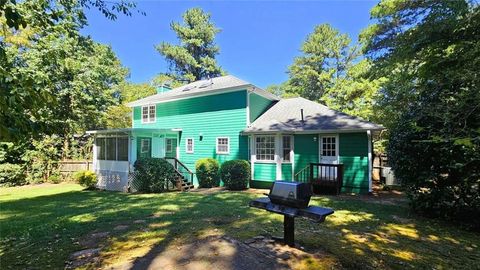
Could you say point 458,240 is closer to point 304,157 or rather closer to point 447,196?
point 447,196

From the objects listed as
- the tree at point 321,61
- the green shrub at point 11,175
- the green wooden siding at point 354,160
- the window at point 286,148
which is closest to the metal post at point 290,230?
the green wooden siding at point 354,160

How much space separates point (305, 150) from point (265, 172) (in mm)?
2085

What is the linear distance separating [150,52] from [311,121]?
25885 mm

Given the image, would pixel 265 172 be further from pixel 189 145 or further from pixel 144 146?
pixel 144 146

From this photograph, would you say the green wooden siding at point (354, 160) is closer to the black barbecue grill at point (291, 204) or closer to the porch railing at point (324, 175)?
the porch railing at point (324, 175)

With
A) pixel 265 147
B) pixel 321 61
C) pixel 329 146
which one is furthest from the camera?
pixel 321 61

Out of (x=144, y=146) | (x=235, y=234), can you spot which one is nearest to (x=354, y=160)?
(x=235, y=234)

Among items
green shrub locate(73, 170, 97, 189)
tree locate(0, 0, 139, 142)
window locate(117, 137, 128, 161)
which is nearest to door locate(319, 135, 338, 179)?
window locate(117, 137, 128, 161)

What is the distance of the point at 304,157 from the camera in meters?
12.3

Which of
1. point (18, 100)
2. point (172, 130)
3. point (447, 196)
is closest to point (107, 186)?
point (172, 130)

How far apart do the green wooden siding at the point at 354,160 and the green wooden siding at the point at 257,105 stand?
4600 mm

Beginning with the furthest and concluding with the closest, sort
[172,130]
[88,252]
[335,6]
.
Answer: [172,130] → [335,6] → [88,252]

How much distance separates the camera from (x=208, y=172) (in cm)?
1377

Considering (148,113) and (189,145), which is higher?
(148,113)
